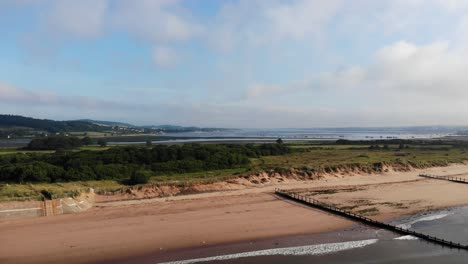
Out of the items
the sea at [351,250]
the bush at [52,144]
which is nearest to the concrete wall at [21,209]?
the sea at [351,250]

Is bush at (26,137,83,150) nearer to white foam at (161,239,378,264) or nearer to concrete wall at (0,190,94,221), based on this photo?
concrete wall at (0,190,94,221)

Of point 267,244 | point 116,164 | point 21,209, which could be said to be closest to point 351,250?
point 267,244

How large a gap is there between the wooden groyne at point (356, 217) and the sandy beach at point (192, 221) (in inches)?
36.8

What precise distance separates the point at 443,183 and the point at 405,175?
6.14 metres

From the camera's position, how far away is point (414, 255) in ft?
68.0

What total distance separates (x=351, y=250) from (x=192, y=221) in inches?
448

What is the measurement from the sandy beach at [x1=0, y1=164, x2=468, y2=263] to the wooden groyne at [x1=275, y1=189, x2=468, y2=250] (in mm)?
934

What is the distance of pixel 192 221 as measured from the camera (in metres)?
28.3

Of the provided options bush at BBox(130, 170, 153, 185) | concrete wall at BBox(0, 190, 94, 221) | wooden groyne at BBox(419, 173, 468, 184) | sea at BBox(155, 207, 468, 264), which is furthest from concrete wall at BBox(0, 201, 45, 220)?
wooden groyne at BBox(419, 173, 468, 184)

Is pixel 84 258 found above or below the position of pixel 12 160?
below

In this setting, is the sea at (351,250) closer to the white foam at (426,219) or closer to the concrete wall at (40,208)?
the white foam at (426,219)

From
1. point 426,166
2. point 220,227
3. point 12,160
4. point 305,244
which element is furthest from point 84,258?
point 426,166

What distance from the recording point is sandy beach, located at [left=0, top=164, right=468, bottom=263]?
894 inches

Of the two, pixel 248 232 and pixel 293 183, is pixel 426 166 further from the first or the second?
pixel 248 232
